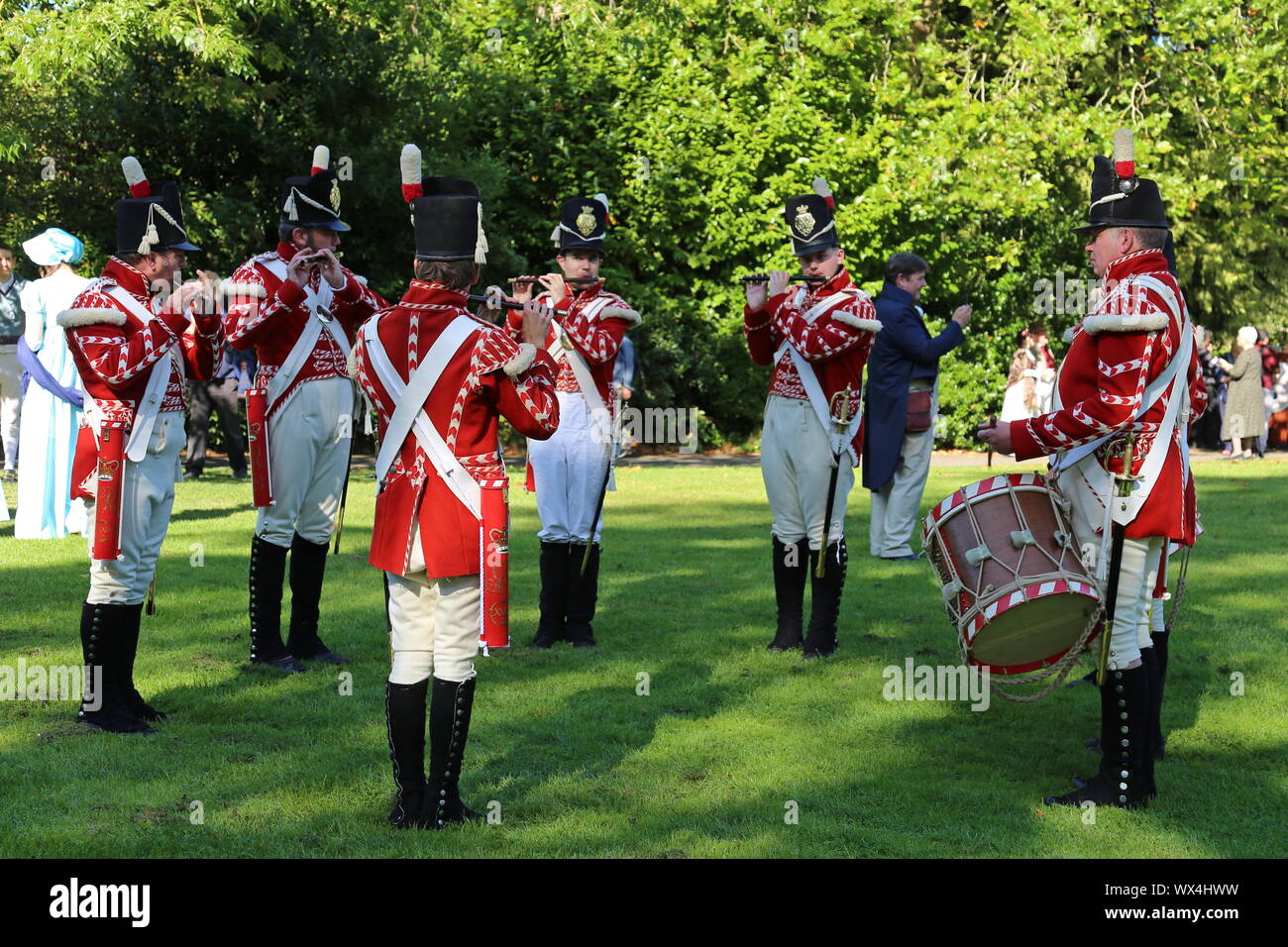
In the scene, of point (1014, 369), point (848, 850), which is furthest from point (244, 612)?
point (1014, 369)

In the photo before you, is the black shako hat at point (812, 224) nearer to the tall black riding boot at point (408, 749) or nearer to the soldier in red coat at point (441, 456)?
the soldier in red coat at point (441, 456)

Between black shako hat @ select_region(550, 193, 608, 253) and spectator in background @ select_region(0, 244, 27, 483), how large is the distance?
780 centimetres

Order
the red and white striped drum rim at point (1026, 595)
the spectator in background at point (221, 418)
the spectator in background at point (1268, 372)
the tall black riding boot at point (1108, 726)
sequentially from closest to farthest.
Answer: the red and white striped drum rim at point (1026, 595) → the tall black riding boot at point (1108, 726) → the spectator in background at point (221, 418) → the spectator in background at point (1268, 372)

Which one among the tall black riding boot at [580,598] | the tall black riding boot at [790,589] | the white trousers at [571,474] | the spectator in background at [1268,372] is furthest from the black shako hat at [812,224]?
the spectator in background at [1268,372]

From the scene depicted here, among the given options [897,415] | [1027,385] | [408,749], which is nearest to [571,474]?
[408,749]

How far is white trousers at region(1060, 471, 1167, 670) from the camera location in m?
6.11

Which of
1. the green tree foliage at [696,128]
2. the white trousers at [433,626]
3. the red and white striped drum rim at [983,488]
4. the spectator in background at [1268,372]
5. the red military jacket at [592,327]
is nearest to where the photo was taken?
the white trousers at [433,626]

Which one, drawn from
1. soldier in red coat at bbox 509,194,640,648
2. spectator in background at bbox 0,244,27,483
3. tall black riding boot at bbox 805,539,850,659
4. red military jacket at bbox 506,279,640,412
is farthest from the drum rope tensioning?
spectator in background at bbox 0,244,27,483

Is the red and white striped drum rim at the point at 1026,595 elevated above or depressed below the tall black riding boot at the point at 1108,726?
above

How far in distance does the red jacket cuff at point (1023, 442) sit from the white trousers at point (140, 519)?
12.7 ft

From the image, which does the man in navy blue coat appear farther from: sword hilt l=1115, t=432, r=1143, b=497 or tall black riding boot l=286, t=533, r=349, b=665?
sword hilt l=1115, t=432, r=1143, b=497

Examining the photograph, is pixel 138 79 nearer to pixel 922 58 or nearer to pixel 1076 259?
pixel 922 58

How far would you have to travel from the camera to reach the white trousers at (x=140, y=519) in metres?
7.04

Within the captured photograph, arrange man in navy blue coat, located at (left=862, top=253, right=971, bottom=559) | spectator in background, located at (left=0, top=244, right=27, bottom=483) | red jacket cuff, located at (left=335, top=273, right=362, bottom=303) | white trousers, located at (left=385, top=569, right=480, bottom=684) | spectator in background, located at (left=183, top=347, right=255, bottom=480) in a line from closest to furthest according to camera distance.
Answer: white trousers, located at (left=385, top=569, right=480, bottom=684)
red jacket cuff, located at (left=335, top=273, right=362, bottom=303)
man in navy blue coat, located at (left=862, top=253, right=971, bottom=559)
spectator in background, located at (left=0, top=244, right=27, bottom=483)
spectator in background, located at (left=183, top=347, right=255, bottom=480)
